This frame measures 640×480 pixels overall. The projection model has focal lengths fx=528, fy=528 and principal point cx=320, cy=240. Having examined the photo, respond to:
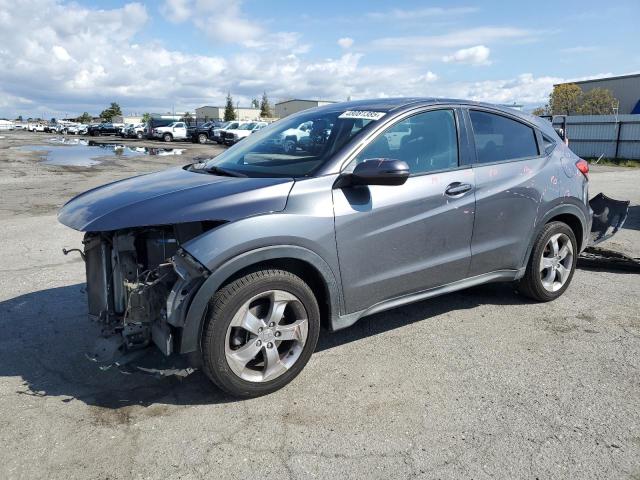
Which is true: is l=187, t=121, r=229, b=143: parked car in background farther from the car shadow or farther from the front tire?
the front tire

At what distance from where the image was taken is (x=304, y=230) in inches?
127

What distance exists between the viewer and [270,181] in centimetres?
332

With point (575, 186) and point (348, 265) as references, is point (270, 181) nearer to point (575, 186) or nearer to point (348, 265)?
point (348, 265)

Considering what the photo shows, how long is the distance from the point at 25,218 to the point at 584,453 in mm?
9179

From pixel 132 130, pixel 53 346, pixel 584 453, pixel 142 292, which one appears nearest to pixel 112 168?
pixel 53 346

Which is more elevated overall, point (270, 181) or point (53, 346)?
point (270, 181)

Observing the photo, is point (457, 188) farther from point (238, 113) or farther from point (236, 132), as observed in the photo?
point (238, 113)

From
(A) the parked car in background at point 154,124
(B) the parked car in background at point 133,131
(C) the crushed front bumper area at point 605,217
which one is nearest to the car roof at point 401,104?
(C) the crushed front bumper area at point 605,217

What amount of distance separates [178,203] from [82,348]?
5.47 feet

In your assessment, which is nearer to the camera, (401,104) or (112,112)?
(401,104)

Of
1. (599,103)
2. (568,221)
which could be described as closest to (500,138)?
(568,221)

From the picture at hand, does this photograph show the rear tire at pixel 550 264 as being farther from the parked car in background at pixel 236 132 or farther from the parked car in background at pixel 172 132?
the parked car in background at pixel 172 132

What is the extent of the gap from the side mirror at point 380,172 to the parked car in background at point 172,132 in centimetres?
4226

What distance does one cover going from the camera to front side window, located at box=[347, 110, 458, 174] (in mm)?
3666
